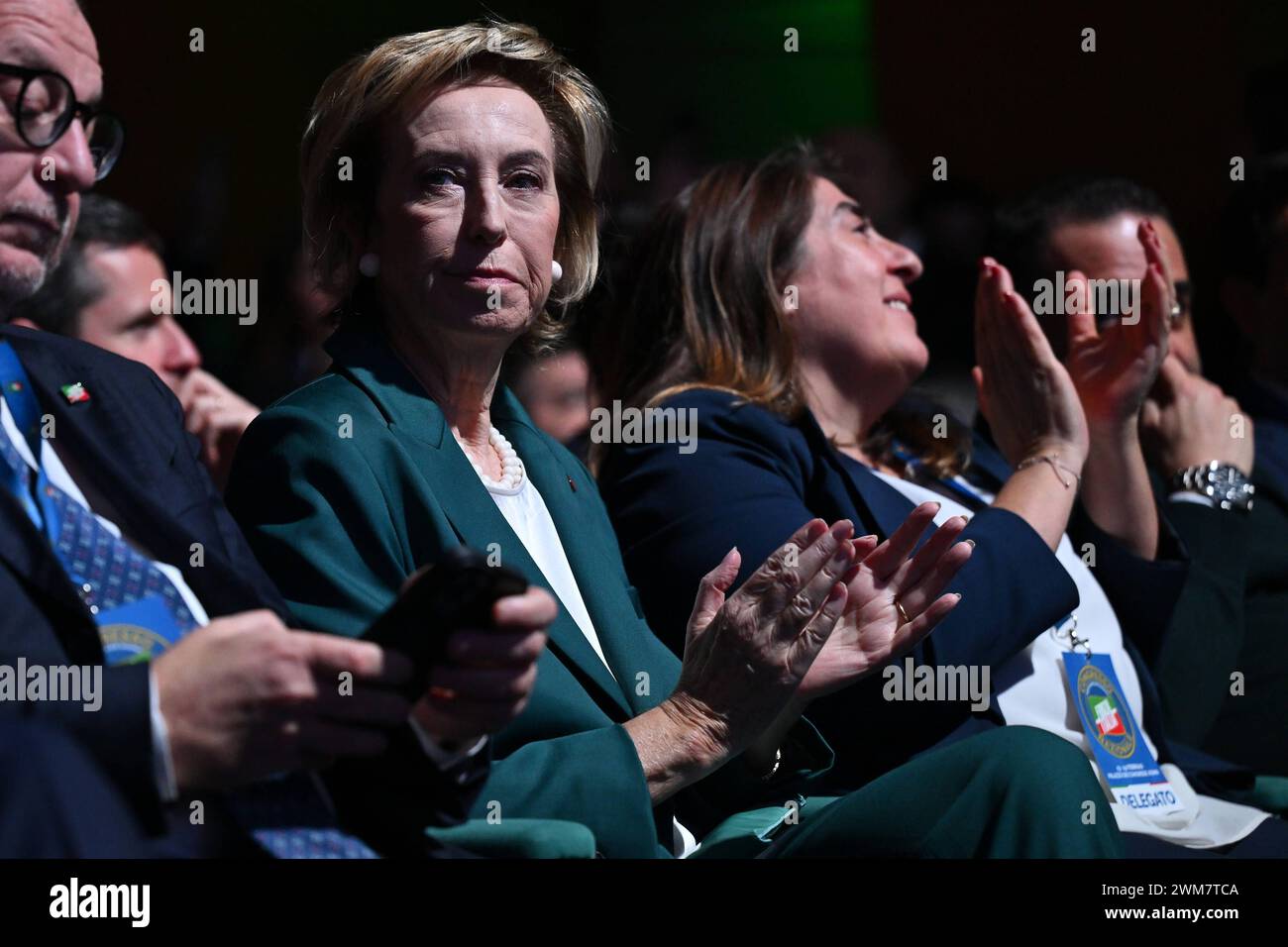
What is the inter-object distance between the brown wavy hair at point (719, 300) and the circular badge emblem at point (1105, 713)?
0.61 metres

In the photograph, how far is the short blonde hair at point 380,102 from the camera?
254cm

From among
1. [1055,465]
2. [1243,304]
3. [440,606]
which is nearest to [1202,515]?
[1055,465]

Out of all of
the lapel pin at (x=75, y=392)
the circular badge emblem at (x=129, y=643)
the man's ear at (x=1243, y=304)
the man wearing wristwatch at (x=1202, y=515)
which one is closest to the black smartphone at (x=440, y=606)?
the circular badge emblem at (x=129, y=643)

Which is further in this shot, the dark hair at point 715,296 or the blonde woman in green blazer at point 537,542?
the dark hair at point 715,296

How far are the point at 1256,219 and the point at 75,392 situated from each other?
10.7 feet

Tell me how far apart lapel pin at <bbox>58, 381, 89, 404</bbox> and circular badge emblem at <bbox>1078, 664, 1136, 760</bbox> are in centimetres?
181

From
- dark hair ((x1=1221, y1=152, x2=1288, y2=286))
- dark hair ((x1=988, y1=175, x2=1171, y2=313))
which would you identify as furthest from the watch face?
dark hair ((x1=1221, y1=152, x2=1288, y2=286))

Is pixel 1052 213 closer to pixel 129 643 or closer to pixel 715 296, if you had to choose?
pixel 715 296

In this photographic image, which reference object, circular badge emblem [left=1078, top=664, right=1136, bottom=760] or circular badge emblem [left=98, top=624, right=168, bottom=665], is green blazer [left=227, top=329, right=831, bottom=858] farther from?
circular badge emblem [left=1078, top=664, right=1136, bottom=760]

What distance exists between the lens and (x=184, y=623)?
1885 millimetres

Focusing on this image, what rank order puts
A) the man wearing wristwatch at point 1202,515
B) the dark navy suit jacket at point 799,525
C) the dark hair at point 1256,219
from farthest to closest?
the dark hair at point 1256,219, the man wearing wristwatch at point 1202,515, the dark navy suit jacket at point 799,525

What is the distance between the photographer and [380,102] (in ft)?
8.32

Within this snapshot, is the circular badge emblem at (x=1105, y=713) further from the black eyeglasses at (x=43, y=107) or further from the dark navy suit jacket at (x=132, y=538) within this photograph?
the black eyeglasses at (x=43, y=107)
